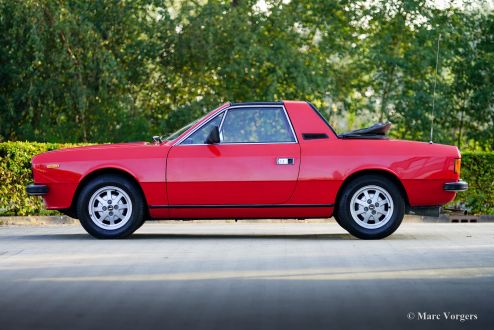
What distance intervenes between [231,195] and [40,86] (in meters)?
16.4

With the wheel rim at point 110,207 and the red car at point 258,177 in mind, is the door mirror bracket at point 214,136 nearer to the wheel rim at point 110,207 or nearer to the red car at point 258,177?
the red car at point 258,177

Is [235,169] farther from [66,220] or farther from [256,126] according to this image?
[66,220]

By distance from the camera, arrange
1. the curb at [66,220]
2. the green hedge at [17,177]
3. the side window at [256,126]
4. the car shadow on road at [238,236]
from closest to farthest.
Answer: the side window at [256,126]
the car shadow on road at [238,236]
the curb at [66,220]
the green hedge at [17,177]

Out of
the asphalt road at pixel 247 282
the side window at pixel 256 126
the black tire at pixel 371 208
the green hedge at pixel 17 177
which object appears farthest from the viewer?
the green hedge at pixel 17 177

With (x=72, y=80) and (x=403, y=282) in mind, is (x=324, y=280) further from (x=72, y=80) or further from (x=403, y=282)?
(x=72, y=80)

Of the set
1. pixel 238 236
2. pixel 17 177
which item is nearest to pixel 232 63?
pixel 17 177

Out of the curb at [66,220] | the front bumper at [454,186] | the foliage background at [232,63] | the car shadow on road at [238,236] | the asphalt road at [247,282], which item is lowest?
the curb at [66,220]

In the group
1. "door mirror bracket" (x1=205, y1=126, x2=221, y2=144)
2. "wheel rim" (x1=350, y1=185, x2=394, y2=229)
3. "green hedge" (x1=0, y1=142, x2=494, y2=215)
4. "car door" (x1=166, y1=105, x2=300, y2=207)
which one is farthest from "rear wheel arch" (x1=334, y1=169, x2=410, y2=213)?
"green hedge" (x1=0, y1=142, x2=494, y2=215)

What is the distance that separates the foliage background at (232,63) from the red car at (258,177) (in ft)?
47.0

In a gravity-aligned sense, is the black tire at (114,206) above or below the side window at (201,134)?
below

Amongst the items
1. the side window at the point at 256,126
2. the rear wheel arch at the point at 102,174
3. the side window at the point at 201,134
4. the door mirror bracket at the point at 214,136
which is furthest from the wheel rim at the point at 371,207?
the rear wheel arch at the point at 102,174

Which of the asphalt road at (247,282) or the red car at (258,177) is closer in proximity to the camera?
the asphalt road at (247,282)

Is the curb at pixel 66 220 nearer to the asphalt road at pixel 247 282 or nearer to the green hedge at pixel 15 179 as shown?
the green hedge at pixel 15 179

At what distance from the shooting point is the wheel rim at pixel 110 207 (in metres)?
14.9
